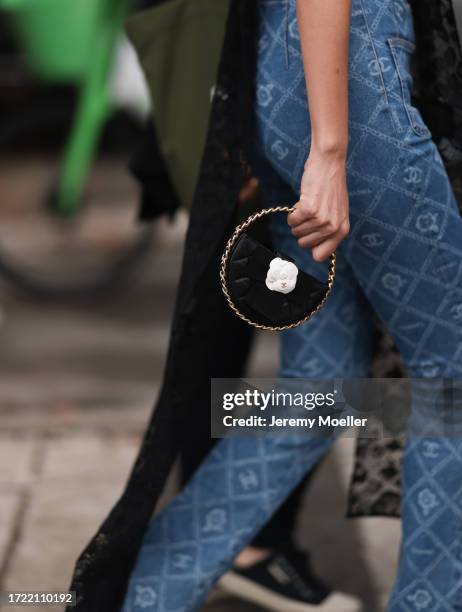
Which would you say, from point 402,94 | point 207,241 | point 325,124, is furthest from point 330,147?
point 207,241

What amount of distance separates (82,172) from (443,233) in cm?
313

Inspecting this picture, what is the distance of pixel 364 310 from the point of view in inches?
79.5

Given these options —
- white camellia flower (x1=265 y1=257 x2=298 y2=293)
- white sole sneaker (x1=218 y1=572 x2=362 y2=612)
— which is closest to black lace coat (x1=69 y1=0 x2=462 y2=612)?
white camellia flower (x1=265 y1=257 x2=298 y2=293)

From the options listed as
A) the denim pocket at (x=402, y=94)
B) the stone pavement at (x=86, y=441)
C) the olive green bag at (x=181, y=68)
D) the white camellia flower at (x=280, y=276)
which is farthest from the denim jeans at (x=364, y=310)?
the stone pavement at (x=86, y=441)

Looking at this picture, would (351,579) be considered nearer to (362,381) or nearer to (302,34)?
(362,381)

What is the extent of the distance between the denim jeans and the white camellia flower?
134 mm

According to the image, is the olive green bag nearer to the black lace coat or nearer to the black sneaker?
the black lace coat

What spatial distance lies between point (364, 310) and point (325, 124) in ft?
1.62

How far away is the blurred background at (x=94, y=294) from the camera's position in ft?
7.59

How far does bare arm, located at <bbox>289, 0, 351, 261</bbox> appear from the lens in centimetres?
160

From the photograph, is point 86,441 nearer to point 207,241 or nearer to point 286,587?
point 286,587

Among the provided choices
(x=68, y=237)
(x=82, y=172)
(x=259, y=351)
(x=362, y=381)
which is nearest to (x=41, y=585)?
(x=362, y=381)

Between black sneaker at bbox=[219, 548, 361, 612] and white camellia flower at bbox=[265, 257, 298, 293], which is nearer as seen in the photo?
white camellia flower at bbox=[265, 257, 298, 293]

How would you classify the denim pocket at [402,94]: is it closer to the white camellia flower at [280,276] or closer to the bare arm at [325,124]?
the bare arm at [325,124]
